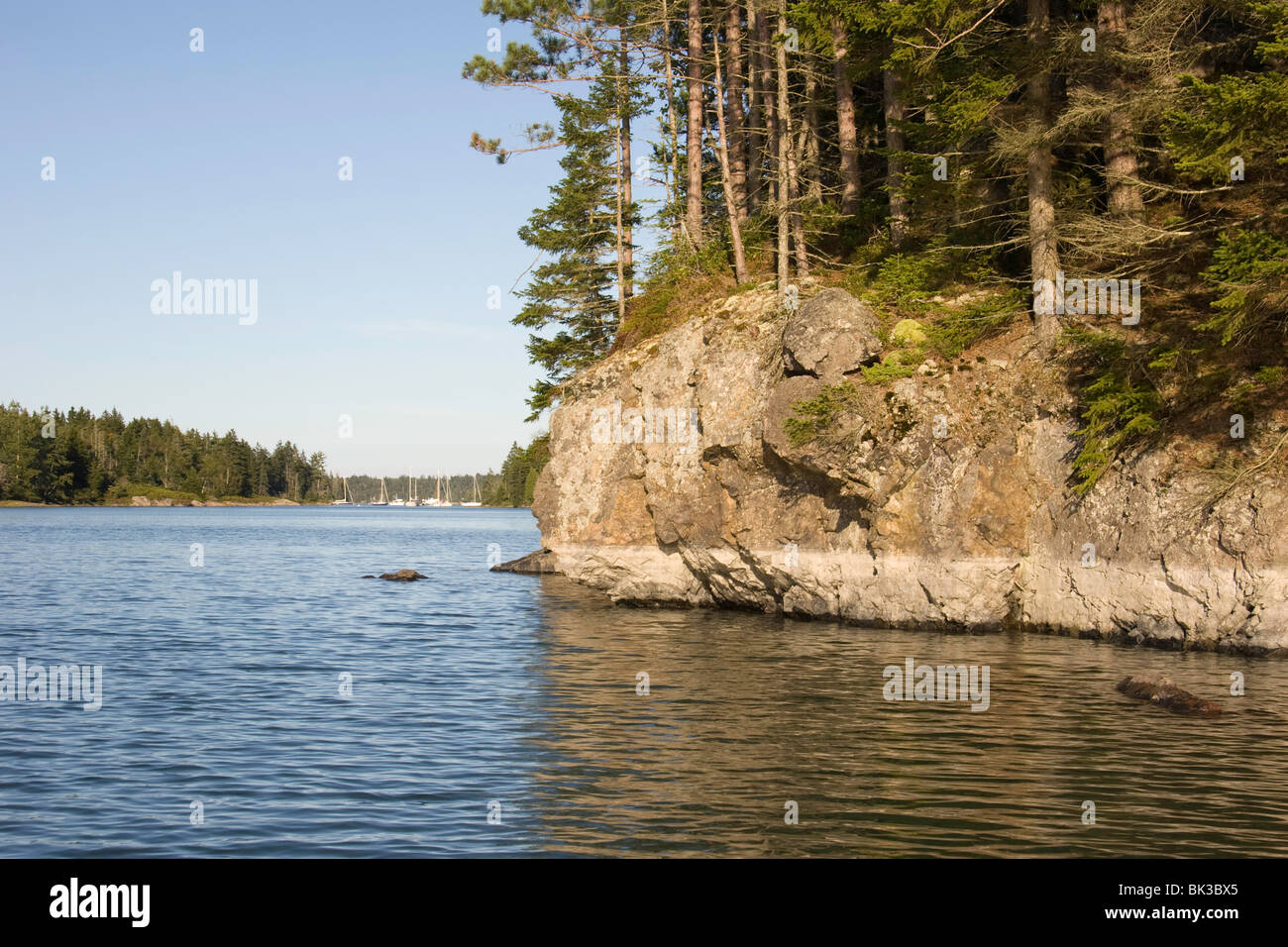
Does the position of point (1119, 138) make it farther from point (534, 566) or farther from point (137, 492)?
point (137, 492)

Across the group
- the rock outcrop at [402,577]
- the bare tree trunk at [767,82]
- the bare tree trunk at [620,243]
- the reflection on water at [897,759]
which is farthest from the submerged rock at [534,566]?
the reflection on water at [897,759]

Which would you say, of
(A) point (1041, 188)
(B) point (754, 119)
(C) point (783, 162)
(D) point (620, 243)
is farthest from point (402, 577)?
(A) point (1041, 188)

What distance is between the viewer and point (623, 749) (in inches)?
587

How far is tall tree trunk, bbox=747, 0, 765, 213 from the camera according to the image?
38.8 meters

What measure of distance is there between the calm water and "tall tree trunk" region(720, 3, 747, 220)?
2071 cm

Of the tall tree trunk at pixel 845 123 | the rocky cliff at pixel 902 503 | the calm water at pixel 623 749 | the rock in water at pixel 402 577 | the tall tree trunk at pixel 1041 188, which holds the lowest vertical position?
the rock in water at pixel 402 577

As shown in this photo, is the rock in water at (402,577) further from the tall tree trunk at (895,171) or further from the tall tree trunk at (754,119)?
the tall tree trunk at (895,171)

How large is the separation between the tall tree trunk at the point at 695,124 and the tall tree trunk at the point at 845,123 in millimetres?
5157

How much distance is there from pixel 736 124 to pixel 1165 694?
3106 centimetres

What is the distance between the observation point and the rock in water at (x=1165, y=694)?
16438mm

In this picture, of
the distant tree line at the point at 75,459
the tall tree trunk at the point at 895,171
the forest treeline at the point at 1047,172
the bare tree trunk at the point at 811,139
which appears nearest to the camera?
the forest treeline at the point at 1047,172

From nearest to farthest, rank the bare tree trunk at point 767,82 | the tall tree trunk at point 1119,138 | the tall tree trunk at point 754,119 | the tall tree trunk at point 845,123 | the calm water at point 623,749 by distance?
the calm water at point 623,749
the tall tree trunk at point 1119,138
the tall tree trunk at point 845,123
the bare tree trunk at point 767,82
the tall tree trunk at point 754,119

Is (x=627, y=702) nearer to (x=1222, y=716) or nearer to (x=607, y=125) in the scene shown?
(x=1222, y=716)

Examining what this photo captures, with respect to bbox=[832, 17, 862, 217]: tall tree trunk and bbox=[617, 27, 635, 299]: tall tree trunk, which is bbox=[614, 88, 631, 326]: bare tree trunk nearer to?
bbox=[617, 27, 635, 299]: tall tree trunk
